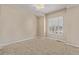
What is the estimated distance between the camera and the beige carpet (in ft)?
8.76

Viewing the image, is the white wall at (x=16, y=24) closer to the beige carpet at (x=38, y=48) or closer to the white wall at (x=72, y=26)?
the beige carpet at (x=38, y=48)

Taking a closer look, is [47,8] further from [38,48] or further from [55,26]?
[38,48]

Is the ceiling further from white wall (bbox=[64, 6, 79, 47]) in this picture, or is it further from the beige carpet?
the beige carpet

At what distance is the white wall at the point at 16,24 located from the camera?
2729 mm

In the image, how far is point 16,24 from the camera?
110 inches

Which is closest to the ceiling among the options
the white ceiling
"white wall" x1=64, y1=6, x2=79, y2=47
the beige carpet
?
the white ceiling

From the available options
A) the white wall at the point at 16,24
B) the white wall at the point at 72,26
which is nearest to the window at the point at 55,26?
the white wall at the point at 72,26

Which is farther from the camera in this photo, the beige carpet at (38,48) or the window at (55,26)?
the window at (55,26)

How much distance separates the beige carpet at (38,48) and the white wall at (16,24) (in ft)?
0.42

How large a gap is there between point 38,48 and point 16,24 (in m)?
0.68
